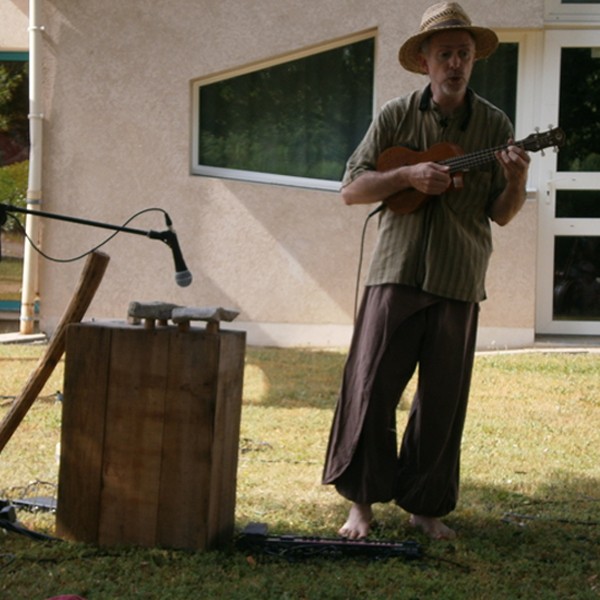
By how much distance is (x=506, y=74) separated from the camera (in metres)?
9.75

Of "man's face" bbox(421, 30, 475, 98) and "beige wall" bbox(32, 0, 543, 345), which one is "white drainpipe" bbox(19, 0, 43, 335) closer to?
"beige wall" bbox(32, 0, 543, 345)

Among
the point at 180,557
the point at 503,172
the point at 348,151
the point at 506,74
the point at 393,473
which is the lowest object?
the point at 180,557

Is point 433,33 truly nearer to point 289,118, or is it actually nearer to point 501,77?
point 501,77

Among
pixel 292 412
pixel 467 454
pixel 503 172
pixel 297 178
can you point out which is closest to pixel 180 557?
pixel 503 172

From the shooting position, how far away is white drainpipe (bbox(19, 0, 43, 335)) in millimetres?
10039

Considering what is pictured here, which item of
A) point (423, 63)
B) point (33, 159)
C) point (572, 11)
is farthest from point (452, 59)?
point (33, 159)

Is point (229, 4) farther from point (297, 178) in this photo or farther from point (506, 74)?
point (506, 74)

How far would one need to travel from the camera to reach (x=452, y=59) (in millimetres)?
4094

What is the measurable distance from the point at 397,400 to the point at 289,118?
21.1ft

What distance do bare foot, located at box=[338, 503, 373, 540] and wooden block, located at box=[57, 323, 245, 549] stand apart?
0.54 meters

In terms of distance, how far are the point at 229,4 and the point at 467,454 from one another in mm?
5598

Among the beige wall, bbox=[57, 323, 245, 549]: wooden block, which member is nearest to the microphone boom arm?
bbox=[57, 323, 245, 549]: wooden block

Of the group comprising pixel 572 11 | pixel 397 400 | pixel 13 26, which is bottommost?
pixel 397 400

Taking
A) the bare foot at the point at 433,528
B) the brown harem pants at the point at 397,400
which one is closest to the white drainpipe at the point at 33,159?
the brown harem pants at the point at 397,400
